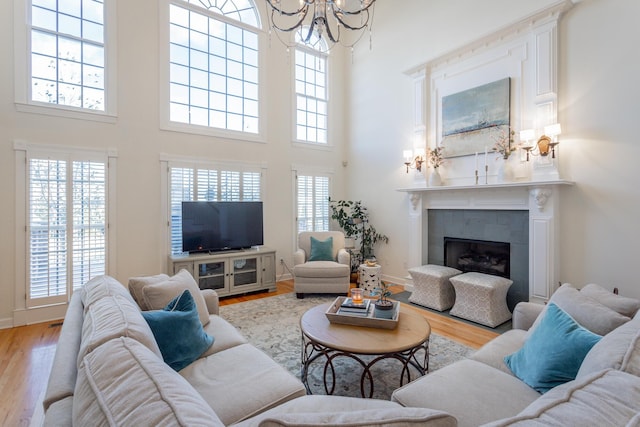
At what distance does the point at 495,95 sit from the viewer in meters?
3.99

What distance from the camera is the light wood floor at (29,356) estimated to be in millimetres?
2146

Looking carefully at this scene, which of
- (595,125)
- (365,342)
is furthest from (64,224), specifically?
(595,125)

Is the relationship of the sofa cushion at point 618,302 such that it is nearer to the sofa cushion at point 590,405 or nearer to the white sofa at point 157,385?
the sofa cushion at point 590,405

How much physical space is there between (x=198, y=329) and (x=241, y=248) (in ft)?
10.2

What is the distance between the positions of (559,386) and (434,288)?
326cm

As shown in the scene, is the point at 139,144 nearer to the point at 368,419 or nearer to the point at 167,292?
the point at 167,292

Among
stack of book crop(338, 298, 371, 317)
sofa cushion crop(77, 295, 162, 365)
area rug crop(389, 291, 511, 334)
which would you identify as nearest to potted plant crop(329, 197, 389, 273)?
area rug crop(389, 291, 511, 334)

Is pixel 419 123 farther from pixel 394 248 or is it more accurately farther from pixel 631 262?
pixel 631 262

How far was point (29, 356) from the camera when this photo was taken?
112 inches

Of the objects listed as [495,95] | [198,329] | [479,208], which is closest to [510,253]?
[479,208]

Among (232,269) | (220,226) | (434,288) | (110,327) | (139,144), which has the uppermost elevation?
(139,144)

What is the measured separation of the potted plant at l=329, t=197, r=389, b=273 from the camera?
5.64 metres

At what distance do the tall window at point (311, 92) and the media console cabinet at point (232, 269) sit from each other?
2468 mm

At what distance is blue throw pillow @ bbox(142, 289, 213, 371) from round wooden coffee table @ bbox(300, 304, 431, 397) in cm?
75
